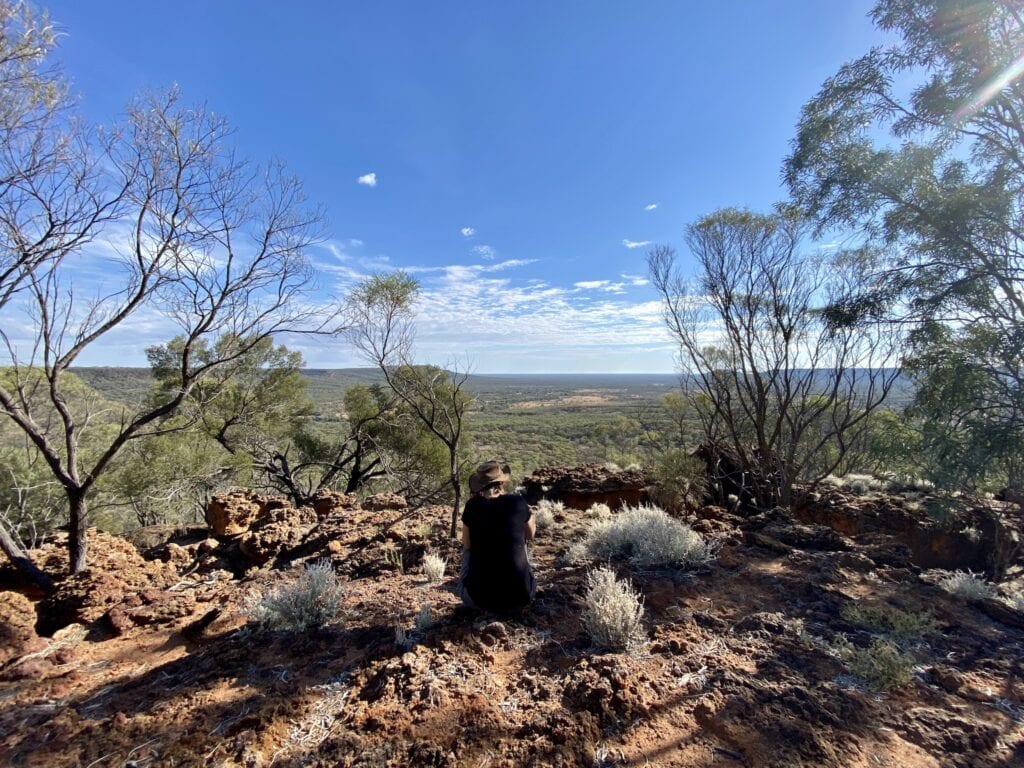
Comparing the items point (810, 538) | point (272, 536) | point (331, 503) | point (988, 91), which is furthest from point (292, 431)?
point (988, 91)

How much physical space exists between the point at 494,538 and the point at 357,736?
56.7 inches

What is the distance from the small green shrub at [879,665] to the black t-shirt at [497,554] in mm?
2133

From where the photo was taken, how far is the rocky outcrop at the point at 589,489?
9.95 metres

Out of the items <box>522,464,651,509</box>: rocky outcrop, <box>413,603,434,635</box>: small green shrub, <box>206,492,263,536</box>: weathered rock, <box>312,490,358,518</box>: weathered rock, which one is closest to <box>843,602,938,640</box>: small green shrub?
<box>413,603,434,635</box>: small green shrub

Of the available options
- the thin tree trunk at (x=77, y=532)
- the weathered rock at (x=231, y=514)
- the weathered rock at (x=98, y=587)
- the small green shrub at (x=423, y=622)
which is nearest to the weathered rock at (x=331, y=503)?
the weathered rock at (x=231, y=514)

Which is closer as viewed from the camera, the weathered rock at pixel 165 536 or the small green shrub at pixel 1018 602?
the small green shrub at pixel 1018 602

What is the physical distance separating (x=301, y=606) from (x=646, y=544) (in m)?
3.27

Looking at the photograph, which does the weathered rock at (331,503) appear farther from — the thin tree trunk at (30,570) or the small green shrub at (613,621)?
the small green shrub at (613,621)

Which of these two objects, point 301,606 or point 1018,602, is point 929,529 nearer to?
point 1018,602

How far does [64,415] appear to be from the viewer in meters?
5.02

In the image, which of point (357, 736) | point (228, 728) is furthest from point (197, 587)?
point (357, 736)

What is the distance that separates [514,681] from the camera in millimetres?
2641

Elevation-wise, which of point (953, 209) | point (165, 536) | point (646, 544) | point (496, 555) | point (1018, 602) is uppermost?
point (953, 209)

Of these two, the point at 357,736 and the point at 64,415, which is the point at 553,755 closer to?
the point at 357,736
